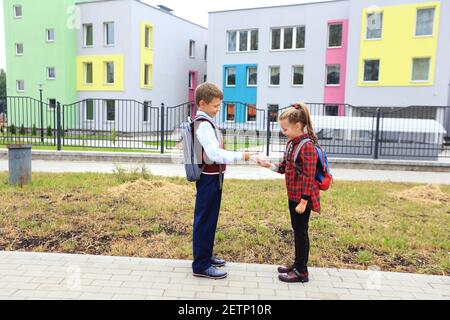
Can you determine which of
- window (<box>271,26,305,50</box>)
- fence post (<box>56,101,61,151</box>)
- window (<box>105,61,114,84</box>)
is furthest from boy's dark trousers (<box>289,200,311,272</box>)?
window (<box>105,61,114,84</box>)

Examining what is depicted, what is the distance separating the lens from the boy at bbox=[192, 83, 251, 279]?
12.1 ft

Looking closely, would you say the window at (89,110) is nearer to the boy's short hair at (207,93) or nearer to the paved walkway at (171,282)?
the paved walkway at (171,282)

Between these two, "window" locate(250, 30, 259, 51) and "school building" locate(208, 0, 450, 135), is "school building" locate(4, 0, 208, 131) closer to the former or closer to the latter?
"school building" locate(208, 0, 450, 135)

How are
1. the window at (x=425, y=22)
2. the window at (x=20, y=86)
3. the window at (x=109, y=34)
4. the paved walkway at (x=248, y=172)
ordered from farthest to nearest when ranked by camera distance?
the window at (x=20, y=86) < the window at (x=109, y=34) < the window at (x=425, y=22) < the paved walkway at (x=248, y=172)

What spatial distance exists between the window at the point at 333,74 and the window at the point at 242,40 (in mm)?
5811

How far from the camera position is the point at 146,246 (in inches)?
192

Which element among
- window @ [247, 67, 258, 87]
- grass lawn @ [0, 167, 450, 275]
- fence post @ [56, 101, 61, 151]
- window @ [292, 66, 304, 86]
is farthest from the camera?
window @ [247, 67, 258, 87]

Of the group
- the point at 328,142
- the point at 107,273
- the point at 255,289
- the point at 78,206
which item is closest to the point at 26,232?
the point at 78,206

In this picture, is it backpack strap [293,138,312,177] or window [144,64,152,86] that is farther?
window [144,64,152,86]

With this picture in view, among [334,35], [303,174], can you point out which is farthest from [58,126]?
[334,35]

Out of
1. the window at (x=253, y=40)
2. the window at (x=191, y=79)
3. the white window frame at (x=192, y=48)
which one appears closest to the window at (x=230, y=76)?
the window at (x=253, y=40)

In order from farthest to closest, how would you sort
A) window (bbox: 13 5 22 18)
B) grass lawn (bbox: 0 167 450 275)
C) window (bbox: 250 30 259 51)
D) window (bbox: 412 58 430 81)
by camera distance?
window (bbox: 13 5 22 18), window (bbox: 250 30 259 51), window (bbox: 412 58 430 81), grass lawn (bbox: 0 167 450 275)

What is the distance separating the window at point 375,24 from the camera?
26703 mm

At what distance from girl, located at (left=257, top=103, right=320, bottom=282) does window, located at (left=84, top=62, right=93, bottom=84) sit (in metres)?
31.9
